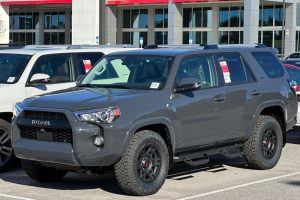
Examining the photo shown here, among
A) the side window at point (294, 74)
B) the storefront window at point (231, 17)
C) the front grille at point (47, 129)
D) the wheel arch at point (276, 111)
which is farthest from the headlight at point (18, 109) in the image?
the storefront window at point (231, 17)

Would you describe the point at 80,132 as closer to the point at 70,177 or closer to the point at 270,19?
the point at 70,177

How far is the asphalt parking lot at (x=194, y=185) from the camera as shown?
769 centimetres

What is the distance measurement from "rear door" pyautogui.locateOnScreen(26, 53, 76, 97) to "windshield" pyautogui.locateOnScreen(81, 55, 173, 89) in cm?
121

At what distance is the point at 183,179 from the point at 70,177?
166 cm

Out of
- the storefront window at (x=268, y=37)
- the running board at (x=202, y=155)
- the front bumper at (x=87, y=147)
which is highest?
the storefront window at (x=268, y=37)

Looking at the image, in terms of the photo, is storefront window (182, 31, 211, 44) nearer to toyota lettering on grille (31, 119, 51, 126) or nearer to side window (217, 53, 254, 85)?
side window (217, 53, 254, 85)

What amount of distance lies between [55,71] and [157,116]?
3131 mm

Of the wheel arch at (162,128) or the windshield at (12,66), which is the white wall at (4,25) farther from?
the wheel arch at (162,128)

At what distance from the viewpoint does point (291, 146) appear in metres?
12.0

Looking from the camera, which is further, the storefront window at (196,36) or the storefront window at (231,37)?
the storefront window at (196,36)

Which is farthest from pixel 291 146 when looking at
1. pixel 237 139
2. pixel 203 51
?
pixel 203 51

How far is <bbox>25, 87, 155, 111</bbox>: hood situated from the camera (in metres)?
7.32

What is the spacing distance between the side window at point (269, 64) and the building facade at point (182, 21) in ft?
131

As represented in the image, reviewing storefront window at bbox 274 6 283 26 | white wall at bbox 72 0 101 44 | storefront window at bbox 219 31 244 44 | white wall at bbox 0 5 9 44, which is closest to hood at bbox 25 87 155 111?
white wall at bbox 72 0 101 44
